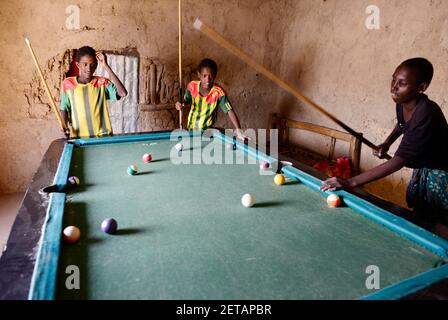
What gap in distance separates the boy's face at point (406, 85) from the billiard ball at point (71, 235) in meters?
2.01

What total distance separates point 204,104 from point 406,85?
Result: 2.14 metres

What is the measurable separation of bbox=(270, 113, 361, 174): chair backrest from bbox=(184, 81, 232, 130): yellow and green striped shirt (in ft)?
4.82

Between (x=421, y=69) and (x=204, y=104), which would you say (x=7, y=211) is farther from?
(x=421, y=69)

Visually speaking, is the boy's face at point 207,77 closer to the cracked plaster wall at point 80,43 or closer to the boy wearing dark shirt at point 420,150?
the cracked plaster wall at point 80,43

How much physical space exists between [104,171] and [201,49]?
293cm

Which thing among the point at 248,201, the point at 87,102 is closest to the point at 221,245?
the point at 248,201

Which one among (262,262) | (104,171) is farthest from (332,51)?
(262,262)

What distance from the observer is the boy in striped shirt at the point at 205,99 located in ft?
11.8

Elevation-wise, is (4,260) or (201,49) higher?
(201,49)

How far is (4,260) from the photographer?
1.04 metres

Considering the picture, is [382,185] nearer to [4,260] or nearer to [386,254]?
[386,254]

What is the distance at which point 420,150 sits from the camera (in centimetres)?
188

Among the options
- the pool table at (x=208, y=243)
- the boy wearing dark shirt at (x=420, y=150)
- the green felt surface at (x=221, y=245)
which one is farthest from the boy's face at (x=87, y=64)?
the boy wearing dark shirt at (x=420, y=150)

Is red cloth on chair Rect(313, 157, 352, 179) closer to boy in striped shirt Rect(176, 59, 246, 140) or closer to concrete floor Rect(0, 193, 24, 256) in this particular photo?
boy in striped shirt Rect(176, 59, 246, 140)
